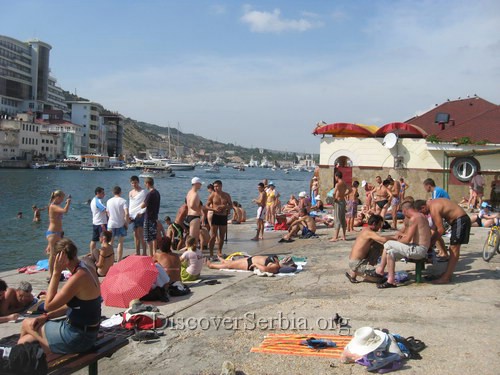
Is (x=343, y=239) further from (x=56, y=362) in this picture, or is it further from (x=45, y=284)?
(x=56, y=362)

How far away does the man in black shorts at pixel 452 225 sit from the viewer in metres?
8.16

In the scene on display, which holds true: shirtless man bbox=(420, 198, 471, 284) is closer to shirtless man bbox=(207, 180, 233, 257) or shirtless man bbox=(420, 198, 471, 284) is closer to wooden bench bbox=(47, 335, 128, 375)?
shirtless man bbox=(207, 180, 233, 257)

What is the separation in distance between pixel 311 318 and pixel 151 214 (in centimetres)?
504

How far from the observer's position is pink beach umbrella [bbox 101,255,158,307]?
7.43 meters

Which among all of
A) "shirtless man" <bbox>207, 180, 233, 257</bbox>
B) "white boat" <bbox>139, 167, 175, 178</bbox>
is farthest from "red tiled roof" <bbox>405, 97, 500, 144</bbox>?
"white boat" <bbox>139, 167, 175, 178</bbox>

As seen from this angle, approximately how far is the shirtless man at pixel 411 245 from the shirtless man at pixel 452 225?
45cm

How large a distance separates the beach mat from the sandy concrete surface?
0.39 ft

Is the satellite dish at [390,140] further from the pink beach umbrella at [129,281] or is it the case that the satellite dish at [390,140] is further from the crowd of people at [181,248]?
the pink beach umbrella at [129,281]

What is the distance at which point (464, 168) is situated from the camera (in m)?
22.3

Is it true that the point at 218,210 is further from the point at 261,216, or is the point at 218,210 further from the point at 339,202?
the point at 339,202

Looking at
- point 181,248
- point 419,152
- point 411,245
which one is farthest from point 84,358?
point 419,152

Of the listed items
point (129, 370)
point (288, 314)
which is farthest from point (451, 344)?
point (129, 370)

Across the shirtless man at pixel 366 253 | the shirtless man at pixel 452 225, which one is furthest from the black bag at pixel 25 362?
the shirtless man at pixel 452 225

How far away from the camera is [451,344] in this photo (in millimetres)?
5574
